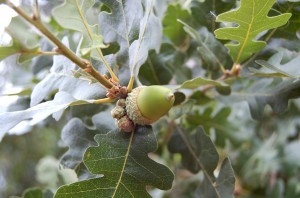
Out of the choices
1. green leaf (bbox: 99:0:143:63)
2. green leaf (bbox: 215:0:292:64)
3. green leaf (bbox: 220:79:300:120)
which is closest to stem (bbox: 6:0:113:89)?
green leaf (bbox: 99:0:143:63)

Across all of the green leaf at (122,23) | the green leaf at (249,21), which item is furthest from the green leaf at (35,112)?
the green leaf at (249,21)

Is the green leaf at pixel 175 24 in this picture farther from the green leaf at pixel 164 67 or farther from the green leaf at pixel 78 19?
the green leaf at pixel 78 19

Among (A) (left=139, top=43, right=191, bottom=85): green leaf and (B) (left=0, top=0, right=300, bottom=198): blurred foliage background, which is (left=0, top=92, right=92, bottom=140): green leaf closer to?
(B) (left=0, top=0, right=300, bottom=198): blurred foliage background

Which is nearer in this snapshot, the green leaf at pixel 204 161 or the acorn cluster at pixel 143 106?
the acorn cluster at pixel 143 106

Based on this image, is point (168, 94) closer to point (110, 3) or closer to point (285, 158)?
point (110, 3)

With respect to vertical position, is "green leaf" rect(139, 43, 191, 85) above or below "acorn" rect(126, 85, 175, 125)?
below

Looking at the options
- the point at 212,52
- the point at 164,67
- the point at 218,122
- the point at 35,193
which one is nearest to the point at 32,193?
the point at 35,193
